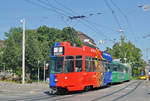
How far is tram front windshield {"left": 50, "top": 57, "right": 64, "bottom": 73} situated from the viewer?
53.7 feet

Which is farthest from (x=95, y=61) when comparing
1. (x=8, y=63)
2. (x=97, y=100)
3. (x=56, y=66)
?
(x=8, y=63)

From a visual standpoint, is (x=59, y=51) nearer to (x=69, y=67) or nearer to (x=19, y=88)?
(x=69, y=67)

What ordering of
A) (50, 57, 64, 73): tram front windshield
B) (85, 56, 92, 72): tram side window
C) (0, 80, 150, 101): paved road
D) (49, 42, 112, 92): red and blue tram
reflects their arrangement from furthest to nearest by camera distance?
(85, 56, 92, 72): tram side window, (50, 57, 64, 73): tram front windshield, (49, 42, 112, 92): red and blue tram, (0, 80, 150, 101): paved road

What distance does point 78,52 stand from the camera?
1700 centimetres

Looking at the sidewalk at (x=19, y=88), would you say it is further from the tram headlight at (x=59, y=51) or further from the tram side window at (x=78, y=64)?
the tram side window at (x=78, y=64)

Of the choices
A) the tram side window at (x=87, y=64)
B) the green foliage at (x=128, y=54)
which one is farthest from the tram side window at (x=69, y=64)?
the green foliage at (x=128, y=54)

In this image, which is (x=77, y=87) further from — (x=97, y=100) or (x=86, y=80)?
(x=97, y=100)

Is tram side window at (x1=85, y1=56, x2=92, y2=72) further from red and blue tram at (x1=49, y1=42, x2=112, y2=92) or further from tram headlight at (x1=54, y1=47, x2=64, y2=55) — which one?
tram headlight at (x1=54, y1=47, x2=64, y2=55)

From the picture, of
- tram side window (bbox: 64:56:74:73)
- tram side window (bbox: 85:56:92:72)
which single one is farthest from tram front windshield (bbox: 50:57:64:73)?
tram side window (bbox: 85:56:92:72)

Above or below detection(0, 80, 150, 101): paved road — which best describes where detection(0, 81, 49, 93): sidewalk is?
above

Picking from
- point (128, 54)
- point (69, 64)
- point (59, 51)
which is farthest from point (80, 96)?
point (128, 54)

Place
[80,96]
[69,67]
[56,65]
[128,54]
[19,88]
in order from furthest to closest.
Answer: [128,54], [19,88], [56,65], [69,67], [80,96]

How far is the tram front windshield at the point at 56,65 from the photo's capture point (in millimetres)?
16375

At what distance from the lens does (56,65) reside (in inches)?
651
